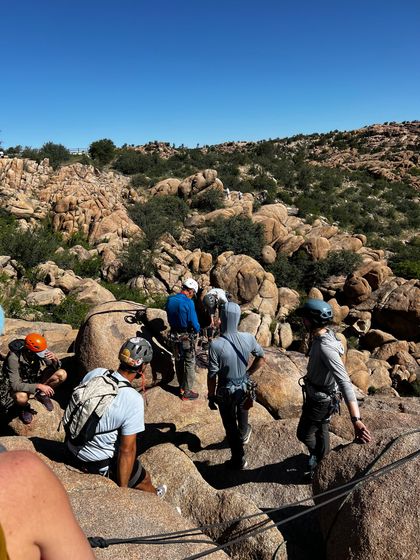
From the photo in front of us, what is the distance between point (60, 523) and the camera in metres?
1.41

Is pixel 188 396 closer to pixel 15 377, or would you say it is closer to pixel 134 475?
pixel 15 377

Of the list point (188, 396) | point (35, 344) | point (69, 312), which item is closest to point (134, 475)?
point (35, 344)

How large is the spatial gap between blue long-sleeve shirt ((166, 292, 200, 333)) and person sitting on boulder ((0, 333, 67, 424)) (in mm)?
2102

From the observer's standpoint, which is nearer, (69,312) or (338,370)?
(338,370)

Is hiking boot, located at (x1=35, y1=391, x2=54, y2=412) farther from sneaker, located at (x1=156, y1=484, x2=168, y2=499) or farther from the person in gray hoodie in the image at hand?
the person in gray hoodie

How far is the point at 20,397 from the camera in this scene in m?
5.10

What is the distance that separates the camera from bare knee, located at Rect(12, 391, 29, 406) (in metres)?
5.07

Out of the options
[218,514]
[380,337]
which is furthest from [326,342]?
[380,337]

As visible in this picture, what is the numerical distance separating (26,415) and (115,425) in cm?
264

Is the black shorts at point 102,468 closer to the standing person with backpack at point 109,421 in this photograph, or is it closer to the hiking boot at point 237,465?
the standing person with backpack at point 109,421

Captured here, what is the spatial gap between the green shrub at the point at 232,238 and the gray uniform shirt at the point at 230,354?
13811 mm

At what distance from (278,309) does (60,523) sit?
1469 centimetres

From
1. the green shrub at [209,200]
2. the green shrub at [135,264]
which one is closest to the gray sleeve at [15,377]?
the green shrub at [135,264]

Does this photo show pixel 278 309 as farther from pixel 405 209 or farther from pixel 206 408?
pixel 405 209
